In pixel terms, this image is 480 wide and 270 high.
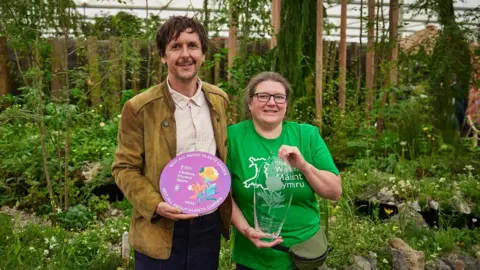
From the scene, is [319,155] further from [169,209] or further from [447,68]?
[447,68]

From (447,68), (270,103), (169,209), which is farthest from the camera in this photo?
(447,68)

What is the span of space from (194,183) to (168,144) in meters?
0.19

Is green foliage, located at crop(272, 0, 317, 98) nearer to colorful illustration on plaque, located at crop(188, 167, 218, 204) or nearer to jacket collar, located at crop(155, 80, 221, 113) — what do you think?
jacket collar, located at crop(155, 80, 221, 113)

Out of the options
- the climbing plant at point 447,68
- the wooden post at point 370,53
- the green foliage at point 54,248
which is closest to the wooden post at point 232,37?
the wooden post at point 370,53

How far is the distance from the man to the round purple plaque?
0.17 feet

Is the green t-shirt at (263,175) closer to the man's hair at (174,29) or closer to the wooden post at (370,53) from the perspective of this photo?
the man's hair at (174,29)

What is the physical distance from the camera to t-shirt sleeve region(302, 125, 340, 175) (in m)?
2.20

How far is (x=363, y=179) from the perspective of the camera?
509cm

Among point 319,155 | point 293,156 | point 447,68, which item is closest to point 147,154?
point 293,156

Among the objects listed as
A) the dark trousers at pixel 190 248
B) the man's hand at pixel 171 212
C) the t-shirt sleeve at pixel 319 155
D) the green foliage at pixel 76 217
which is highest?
the t-shirt sleeve at pixel 319 155

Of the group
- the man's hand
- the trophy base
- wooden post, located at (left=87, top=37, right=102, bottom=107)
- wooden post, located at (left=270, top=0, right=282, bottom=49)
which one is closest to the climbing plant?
wooden post, located at (left=270, top=0, right=282, bottom=49)

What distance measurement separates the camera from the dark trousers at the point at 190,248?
6.93 feet

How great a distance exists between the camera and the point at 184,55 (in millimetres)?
2021

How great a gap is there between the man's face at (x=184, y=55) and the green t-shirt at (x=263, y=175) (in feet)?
1.15
